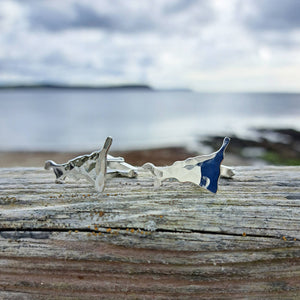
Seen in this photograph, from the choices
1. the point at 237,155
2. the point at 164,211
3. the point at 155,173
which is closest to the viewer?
the point at 164,211

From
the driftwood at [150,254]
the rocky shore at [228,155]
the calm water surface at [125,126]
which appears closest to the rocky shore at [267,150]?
the rocky shore at [228,155]

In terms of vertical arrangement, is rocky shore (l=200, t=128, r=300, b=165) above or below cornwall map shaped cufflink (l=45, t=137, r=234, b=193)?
above

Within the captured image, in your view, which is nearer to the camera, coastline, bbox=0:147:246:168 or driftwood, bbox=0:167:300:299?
driftwood, bbox=0:167:300:299

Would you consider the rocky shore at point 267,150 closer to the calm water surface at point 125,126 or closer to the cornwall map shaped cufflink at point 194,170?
the calm water surface at point 125,126

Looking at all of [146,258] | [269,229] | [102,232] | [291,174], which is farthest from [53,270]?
[291,174]

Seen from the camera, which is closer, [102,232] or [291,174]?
[102,232]

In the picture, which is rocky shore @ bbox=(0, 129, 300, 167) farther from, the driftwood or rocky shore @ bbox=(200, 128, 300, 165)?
the driftwood

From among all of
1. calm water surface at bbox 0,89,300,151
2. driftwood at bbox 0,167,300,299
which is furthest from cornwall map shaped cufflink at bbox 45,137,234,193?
calm water surface at bbox 0,89,300,151

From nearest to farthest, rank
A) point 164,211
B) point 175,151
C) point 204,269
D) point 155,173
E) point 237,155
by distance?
point 204,269
point 164,211
point 155,173
point 237,155
point 175,151

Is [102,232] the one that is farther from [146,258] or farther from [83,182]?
[83,182]
